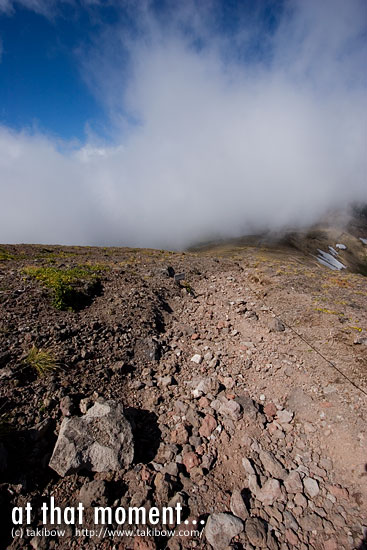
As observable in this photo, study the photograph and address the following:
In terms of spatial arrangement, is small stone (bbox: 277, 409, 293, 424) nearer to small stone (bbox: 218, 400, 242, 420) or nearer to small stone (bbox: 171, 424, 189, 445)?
small stone (bbox: 218, 400, 242, 420)

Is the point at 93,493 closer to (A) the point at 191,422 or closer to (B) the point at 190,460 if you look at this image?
(B) the point at 190,460

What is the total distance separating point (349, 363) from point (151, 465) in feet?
22.7

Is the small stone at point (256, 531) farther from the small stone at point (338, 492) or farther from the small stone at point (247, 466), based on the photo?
the small stone at point (338, 492)

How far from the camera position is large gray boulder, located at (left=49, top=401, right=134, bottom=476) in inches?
185

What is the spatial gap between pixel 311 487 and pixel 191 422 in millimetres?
2767

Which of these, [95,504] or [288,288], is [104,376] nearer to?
[95,504]

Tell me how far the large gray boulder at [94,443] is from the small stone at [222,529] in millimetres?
1863

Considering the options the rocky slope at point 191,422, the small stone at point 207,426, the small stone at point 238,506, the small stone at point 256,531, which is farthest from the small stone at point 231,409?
the small stone at point 256,531

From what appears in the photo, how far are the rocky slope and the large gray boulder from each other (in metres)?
0.02

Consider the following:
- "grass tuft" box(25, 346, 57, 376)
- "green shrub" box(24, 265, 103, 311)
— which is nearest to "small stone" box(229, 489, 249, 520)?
"grass tuft" box(25, 346, 57, 376)

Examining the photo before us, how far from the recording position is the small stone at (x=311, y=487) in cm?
472

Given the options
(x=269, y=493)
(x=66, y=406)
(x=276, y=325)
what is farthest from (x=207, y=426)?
(x=276, y=325)

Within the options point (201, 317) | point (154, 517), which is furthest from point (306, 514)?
point (201, 317)

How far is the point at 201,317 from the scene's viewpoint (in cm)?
1187
